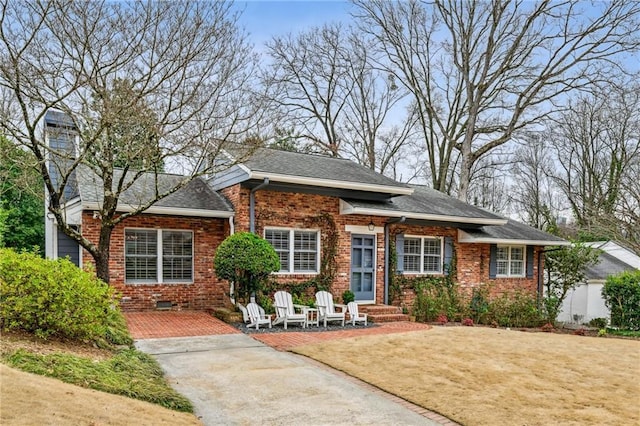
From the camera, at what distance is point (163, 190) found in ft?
43.3

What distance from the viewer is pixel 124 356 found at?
21.6 feet

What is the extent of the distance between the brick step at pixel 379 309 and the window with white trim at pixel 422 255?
1.66 metres

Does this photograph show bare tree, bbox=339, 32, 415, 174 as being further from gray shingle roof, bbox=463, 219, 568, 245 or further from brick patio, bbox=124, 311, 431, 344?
brick patio, bbox=124, 311, 431, 344

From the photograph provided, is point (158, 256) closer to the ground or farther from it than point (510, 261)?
farther from it

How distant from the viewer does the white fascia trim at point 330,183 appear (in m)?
11.5

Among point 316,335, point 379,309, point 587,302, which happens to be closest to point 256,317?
point 316,335

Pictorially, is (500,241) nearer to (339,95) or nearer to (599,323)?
(599,323)

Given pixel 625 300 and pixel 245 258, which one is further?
pixel 625 300

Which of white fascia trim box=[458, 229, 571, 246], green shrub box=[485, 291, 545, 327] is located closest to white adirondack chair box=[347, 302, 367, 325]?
green shrub box=[485, 291, 545, 327]

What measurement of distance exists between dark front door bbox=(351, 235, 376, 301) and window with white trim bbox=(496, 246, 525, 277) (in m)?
5.42

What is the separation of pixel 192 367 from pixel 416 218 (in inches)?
352

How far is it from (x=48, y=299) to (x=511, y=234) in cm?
1477

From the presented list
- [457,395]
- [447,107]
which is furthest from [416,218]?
[447,107]

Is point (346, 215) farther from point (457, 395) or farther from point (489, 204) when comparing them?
point (489, 204)
